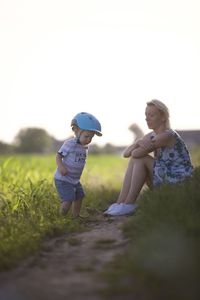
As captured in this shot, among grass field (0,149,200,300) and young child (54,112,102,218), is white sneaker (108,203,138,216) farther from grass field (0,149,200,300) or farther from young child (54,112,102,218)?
grass field (0,149,200,300)

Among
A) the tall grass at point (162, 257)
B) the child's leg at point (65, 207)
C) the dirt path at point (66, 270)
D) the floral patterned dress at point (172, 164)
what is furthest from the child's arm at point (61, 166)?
the tall grass at point (162, 257)

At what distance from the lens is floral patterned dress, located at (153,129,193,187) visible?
6.20 m

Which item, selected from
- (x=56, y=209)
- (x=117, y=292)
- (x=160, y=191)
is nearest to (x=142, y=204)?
(x=160, y=191)

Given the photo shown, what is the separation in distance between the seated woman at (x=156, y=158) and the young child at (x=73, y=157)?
515 millimetres

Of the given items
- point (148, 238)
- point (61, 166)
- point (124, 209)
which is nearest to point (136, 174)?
point (124, 209)

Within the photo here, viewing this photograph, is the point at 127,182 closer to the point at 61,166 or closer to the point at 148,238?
the point at 61,166

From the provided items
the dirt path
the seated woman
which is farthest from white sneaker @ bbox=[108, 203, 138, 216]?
the dirt path

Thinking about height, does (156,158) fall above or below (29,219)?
above

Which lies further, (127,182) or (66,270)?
(127,182)

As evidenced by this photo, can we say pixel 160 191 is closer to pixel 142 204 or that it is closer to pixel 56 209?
pixel 142 204

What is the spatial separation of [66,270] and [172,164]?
2.86m

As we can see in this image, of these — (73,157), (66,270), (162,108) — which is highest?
(162,108)

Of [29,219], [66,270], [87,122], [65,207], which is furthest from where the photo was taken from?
[65,207]

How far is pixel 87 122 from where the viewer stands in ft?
19.9
